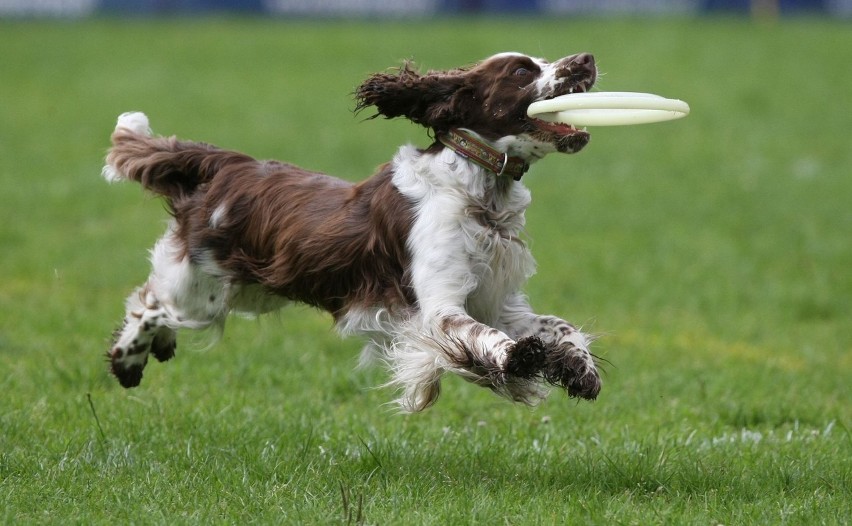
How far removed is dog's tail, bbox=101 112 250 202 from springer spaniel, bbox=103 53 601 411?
0.47ft

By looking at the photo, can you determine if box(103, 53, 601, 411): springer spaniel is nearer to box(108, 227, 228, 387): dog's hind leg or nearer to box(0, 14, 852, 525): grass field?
box(108, 227, 228, 387): dog's hind leg

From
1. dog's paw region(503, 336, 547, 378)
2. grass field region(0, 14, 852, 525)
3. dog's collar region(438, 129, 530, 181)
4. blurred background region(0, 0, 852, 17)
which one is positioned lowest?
blurred background region(0, 0, 852, 17)

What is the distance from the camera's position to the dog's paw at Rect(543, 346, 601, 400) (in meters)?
4.65

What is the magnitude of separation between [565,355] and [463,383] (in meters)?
2.10

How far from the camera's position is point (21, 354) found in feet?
23.3

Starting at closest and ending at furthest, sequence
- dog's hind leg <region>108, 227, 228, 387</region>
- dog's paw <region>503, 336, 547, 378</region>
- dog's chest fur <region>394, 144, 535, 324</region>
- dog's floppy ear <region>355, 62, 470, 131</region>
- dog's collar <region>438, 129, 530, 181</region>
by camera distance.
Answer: dog's paw <region>503, 336, 547, 378</region> < dog's chest fur <region>394, 144, 535, 324</region> < dog's collar <region>438, 129, 530, 181</region> < dog's floppy ear <region>355, 62, 470, 131</region> < dog's hind leg <region>108, 227, 228, 387</region>

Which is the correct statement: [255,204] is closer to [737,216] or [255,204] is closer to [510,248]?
[510,248]

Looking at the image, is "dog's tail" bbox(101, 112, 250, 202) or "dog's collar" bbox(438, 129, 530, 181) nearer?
"dog's collar" bbox(438, 129, 530, 181)

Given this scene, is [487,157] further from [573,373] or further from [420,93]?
[573,373]

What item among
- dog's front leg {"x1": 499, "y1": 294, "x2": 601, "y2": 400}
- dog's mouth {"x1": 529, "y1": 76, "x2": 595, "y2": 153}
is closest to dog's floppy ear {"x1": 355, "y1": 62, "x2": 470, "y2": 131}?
dog's mouth {"x1": 529, "y1": 76, "x2": 595, "y2": 153}

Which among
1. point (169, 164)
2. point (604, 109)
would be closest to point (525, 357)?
point (604, 109)

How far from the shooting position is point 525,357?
4.44 meters

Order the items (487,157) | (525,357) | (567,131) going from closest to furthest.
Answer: (525,357), (567,131), (487,157)

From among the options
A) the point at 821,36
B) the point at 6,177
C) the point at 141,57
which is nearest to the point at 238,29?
the point at 141,57
